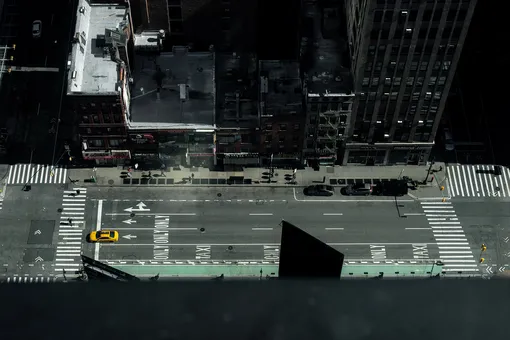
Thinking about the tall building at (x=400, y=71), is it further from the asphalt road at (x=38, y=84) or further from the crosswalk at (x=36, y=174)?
the asphalt road at (x=38, y=84)

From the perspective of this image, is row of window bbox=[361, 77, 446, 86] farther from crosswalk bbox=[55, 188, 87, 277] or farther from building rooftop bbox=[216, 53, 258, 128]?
crosswalk bbox=[55, 188, 87, 277]

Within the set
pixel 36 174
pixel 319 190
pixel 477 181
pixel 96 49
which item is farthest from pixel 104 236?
pixel 477 181

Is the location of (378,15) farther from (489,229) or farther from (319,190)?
(489,229)

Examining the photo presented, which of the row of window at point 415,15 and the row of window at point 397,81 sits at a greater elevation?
the row of window at point 415,15

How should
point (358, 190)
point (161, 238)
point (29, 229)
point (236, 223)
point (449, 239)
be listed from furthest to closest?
point (358, 190) → point (449, 239) → point (236, 223) → point (29, 229) → point (161, 238)

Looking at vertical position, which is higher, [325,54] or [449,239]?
[325,54]

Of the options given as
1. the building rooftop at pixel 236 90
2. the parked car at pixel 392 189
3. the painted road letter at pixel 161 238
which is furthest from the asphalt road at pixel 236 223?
the building rooftop at pixel 236 90
